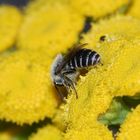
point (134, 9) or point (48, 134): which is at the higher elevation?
point (134, 9)

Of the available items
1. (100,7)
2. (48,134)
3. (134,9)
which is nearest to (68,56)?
(48,134)

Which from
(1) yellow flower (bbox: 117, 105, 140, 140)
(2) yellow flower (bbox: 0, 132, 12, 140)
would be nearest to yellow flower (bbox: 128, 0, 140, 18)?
(2) yellow flower (bbox: 0, 132, 12, 140)

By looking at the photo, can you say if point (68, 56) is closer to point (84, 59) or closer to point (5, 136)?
point (84, 59)

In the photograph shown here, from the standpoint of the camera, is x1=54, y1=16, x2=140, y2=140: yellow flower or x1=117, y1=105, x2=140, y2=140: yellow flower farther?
x1=54, y1=16, x2=140, y2=140: yellow flower

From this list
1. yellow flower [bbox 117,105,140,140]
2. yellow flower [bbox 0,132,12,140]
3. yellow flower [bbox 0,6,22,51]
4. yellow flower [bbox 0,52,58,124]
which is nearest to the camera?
yellow flower [bbox 117,105,140,140]

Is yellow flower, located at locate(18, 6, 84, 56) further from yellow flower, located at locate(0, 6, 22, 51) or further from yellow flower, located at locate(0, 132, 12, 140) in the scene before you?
yellow flower, located at locate(0, 132, 12, 140)

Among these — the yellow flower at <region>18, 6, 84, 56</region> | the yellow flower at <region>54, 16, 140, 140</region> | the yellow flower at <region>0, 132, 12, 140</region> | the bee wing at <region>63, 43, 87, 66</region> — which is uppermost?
the yellow flower at <region>18, 6, 84, 56</region>

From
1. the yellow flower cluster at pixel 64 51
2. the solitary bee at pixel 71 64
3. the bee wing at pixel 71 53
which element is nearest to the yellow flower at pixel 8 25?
the yellow flower cluster at pixel 64 51
